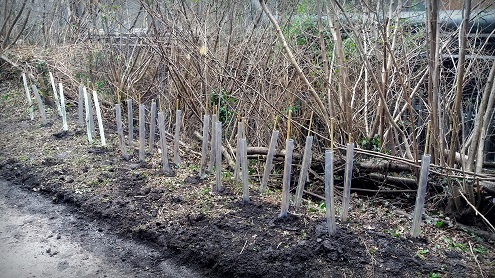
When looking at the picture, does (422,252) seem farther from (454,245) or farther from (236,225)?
(236,225)

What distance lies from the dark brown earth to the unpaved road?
0.46 feet

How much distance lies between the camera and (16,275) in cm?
429

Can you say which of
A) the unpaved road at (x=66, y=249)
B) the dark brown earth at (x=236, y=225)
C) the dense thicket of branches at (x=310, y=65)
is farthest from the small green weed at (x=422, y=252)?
the unpaved road at (x=66, y=249)

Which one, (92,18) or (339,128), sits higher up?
(92,18)

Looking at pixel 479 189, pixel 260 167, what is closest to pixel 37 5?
pixel 260 167

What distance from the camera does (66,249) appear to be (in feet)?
15.5

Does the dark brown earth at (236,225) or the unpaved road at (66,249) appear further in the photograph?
the unpaved road at (66,249)

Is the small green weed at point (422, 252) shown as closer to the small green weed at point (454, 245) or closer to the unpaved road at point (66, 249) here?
the small green weed at point (454, 245)

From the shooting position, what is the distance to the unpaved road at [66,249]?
4.36 meters

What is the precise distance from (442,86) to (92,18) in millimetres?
7291

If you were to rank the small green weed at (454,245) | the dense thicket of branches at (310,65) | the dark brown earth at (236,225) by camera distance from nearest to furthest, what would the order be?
1. the dark brown earth at (236,225)
2. the small green weed at (454,245)
3. the dense thicket of branches at (310,65)

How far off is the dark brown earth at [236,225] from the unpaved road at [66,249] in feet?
0.46

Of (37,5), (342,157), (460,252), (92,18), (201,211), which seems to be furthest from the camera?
(37,5)

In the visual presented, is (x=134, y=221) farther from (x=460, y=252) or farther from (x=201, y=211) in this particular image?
(x=460, y=252)
